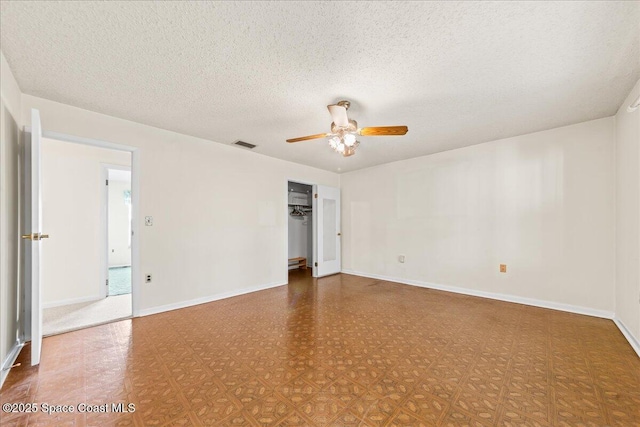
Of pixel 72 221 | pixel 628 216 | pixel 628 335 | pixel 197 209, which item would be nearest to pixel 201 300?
pixel 197 209

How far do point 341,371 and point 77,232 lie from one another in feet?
14.4

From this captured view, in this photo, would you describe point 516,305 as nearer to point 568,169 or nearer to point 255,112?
point 568,169

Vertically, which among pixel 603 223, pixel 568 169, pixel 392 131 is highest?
pixel 392 131

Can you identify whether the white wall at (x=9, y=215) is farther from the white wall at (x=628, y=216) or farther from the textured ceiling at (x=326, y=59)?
the white wall at (x=628, y=216)

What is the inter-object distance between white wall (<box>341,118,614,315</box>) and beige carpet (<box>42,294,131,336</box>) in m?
4.37

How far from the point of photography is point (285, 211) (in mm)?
4906

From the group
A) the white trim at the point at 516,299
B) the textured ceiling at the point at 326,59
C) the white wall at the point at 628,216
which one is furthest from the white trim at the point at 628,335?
the textured ceiling at the point at 326,59

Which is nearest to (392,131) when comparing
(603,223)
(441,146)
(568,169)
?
(441,146)

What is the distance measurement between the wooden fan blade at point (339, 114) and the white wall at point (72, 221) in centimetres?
390

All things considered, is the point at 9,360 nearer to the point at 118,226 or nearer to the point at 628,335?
the point at 628,335

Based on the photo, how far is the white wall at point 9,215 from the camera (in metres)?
1.96

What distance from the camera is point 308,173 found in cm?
538

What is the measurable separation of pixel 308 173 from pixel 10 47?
161 inches

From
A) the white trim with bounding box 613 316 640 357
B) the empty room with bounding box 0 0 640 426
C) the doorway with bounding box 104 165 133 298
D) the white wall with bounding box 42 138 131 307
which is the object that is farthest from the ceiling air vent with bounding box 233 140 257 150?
the doorway with bounding box 104 165 133 298
